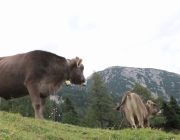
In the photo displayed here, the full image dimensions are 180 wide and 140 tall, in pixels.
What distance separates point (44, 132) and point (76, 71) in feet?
15.7

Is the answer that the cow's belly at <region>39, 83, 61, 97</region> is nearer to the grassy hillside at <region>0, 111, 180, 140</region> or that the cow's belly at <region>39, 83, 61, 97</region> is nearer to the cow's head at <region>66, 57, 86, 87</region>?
the cow's head at <region>66, 57, 86, 87</region>

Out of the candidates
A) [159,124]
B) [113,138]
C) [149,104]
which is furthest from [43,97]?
[159,124]

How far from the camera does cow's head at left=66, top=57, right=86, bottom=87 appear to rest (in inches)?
436

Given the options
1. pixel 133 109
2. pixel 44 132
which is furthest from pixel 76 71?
pixel 44 132

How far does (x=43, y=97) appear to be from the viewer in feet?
33.1

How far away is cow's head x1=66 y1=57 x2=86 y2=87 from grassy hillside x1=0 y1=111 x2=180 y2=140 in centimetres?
296

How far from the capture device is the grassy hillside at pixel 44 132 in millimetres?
5121

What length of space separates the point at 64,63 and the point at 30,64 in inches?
71.3

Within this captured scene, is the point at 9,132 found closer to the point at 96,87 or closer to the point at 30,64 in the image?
the point at 30,64

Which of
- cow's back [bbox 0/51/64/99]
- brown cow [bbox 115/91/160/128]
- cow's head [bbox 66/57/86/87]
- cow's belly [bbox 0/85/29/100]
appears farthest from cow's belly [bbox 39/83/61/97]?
brown cow [bbox 115/91/160/128]

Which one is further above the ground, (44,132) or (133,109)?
(133,109)

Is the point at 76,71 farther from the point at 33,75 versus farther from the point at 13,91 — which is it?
the point at 13,91

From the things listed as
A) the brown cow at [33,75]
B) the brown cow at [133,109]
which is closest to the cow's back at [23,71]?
the brown cow at [33,75]

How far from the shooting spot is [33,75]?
9062 mm
